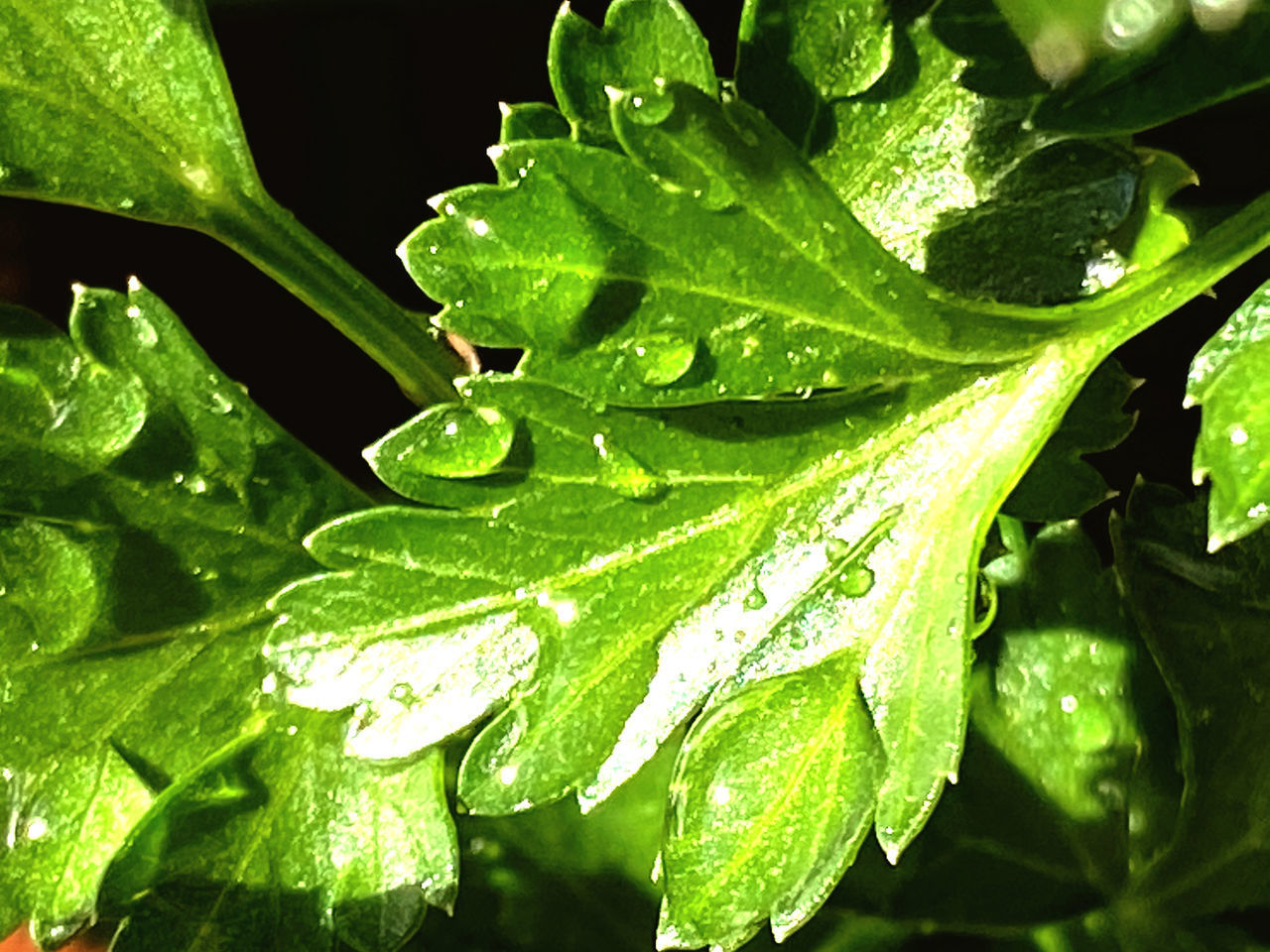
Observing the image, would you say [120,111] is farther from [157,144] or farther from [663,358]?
[663,358]

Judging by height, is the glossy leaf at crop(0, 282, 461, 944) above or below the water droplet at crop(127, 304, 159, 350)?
below

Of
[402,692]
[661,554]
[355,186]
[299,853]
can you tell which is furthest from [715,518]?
[355,186]

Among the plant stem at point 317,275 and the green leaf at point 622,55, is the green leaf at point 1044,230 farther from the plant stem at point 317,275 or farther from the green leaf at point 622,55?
the plant stem at point 317,275

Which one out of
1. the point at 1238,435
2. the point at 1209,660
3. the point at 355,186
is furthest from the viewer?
the point at 355,186

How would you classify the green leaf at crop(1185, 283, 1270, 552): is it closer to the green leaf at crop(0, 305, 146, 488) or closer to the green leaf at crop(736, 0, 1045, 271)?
the green leaf at crop(736, 0, 1045, 271)

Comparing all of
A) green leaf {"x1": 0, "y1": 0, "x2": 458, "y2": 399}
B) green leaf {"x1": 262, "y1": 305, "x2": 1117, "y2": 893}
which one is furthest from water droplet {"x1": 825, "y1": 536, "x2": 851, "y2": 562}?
green leaf {"x1": 0, "y1": 0, "x2": 458, "y2": 399}

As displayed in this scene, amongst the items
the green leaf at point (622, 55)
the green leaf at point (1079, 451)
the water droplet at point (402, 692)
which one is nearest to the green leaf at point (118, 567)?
the water droplet at point (402, 692)

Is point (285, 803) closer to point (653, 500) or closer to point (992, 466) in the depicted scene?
point (653, 500)
